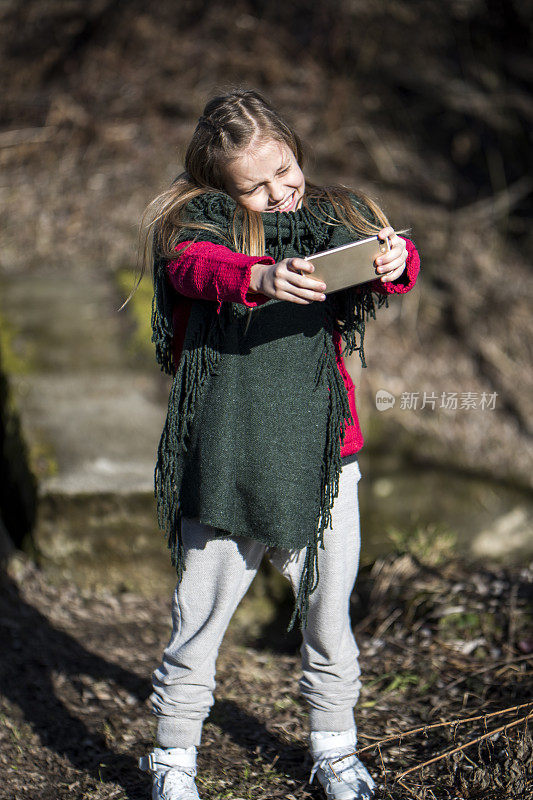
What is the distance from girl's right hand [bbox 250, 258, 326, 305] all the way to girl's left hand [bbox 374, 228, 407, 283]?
0.13 m

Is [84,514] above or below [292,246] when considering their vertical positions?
below

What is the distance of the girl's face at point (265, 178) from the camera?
1.73m

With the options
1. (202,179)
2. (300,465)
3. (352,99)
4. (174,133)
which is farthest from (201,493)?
(352,99)

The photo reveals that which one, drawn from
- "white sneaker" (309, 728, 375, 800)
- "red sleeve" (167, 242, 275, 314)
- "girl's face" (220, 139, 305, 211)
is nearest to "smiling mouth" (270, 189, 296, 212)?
"girl's face" (220, 139, 305, 211)

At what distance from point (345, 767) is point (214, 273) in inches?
50.6

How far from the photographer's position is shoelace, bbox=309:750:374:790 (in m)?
1.92

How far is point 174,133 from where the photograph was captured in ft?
21.0

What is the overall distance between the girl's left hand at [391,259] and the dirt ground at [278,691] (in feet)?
3.82

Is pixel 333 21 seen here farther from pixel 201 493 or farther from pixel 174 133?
pixel 201 493

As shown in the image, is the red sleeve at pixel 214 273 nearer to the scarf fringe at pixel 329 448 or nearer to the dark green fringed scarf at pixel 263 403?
the dark green fringed scarf at pixel 263 403

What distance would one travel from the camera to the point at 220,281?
1545mm

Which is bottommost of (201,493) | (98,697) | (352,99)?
(98,697)

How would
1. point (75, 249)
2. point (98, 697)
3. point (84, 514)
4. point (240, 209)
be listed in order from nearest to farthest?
point (240, 209), point (98, 697), point (84, 514), point (75, 249)

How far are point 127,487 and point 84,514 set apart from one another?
20cm
